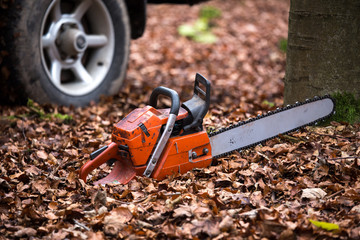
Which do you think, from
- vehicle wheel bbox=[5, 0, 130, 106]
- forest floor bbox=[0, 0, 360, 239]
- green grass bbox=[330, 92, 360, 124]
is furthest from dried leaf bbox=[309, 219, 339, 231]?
vehicle wheel bbox=[5, 0, 130, 106]

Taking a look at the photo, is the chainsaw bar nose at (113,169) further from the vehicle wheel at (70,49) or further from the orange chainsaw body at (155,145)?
the vehicle wheel at (70,49)

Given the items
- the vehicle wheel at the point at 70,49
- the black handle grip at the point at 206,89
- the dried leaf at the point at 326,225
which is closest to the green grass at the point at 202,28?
the vehicle wheel at the point at 70,49

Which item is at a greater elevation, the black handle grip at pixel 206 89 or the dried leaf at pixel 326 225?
the black handle grip at pixel 206 89

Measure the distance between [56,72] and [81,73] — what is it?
36cm

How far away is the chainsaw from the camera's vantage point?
9.91ft

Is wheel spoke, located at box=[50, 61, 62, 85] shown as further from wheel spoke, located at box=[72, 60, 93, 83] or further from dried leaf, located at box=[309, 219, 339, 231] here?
dried leaf, located at box=[309, 219, 339, 231]

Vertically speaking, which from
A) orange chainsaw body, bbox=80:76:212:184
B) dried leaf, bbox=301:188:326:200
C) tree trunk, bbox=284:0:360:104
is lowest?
dried leaf, bbox=301:188:326:200

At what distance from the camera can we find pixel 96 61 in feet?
17.6

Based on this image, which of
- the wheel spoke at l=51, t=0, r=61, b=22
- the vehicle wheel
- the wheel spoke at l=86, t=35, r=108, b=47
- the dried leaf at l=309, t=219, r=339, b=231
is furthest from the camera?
the wheel spoke at l=86, t=35, r=108, b=47

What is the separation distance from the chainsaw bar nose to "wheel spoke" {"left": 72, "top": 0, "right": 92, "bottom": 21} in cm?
237

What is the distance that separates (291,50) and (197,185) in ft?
5.06

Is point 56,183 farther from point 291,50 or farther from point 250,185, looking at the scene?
point 291,50

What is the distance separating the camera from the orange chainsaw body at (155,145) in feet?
9.87

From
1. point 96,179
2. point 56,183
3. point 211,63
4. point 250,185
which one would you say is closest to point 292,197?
point 250,185
